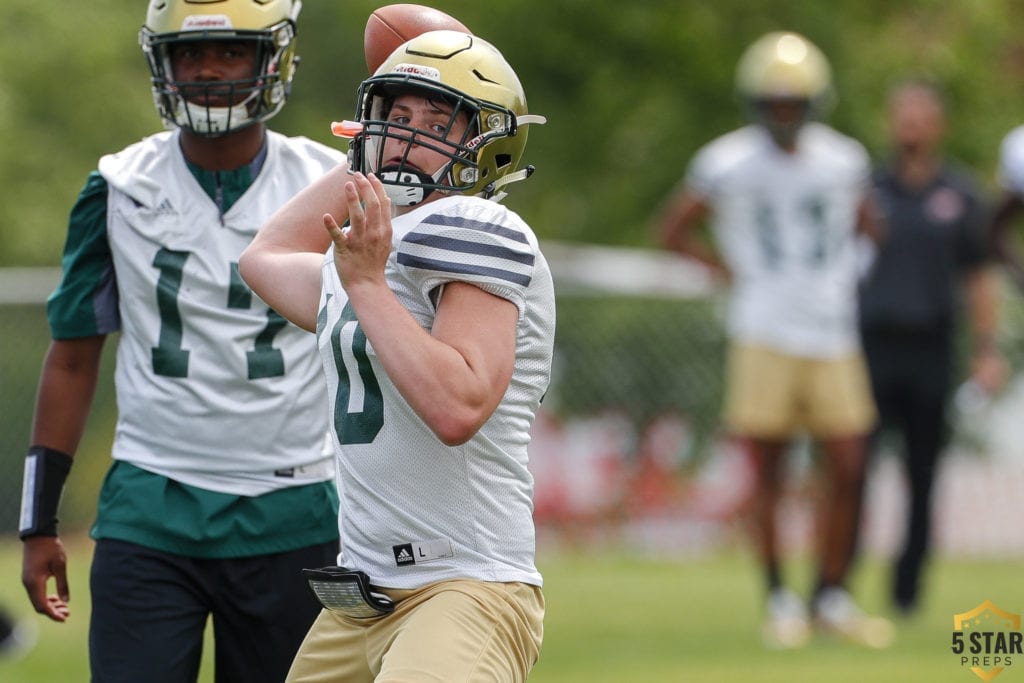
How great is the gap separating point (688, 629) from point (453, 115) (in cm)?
521

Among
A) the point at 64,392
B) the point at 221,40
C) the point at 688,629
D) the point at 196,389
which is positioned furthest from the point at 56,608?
the point at 688,629

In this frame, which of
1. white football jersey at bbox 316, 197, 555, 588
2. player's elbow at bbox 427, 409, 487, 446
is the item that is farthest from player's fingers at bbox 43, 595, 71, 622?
player's elbow at bbox 427, 409, 487, 446

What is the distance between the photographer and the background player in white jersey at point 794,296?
28.4 ft

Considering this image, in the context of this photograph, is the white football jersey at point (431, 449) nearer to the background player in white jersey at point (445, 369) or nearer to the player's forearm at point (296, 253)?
the background player in white jersey at point (445, 369)

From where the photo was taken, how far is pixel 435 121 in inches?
140

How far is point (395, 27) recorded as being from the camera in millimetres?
4020

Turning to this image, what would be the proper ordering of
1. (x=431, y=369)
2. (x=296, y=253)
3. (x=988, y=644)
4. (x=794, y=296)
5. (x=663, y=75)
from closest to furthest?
(x=431, y=369), (x=296, y=253), (x=988, y=644), (x=794, y=296), (x=663, y=75)

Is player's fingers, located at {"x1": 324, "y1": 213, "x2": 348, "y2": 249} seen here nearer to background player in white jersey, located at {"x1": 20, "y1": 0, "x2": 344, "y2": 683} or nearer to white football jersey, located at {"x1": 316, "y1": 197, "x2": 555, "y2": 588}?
white football jersey, located at {"x1": 316, "y1": 197, "x2": 555, "y2": 588}

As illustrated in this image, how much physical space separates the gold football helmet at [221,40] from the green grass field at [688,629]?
10.5 feet

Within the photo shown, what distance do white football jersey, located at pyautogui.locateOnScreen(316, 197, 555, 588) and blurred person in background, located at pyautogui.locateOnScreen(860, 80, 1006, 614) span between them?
5.91 m

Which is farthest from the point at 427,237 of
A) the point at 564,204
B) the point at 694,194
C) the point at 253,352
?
the point at 564,204

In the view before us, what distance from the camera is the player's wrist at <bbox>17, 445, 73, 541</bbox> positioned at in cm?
A: 438

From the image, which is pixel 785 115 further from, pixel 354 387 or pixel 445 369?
pixel 445 369

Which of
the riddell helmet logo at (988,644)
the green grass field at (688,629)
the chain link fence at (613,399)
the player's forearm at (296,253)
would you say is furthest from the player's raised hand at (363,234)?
the chain link fence at (613,399)
